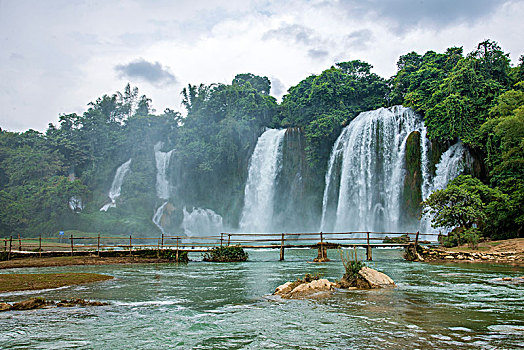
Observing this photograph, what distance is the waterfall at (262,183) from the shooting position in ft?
124

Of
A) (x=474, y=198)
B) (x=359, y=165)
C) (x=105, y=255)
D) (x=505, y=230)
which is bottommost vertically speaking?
(x=105, y=255)

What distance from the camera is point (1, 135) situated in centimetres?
5269

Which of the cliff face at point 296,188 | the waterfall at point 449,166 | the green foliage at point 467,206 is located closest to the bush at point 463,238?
the green foliage at point 467,206

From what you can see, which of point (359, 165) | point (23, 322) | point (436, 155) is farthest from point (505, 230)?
point (23, 322)

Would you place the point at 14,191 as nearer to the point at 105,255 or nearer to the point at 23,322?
the point at 105,255

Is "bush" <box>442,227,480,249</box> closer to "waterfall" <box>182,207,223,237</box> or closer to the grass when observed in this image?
the grass

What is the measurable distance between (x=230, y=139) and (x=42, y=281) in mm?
32044

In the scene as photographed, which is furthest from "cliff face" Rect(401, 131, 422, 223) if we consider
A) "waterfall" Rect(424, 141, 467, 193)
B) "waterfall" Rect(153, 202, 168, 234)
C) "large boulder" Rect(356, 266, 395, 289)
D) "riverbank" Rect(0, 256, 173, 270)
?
"waterfall" Rect(153, 202, 168, 234)

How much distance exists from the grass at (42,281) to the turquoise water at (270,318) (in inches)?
26.5

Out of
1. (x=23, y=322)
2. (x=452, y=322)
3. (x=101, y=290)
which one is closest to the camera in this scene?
(x=452, y=322)

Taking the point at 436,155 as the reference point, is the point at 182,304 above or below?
below

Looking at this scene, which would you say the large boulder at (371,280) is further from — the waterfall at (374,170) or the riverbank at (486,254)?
the waterfall at (374,170)

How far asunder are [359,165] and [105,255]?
19294 millimetres

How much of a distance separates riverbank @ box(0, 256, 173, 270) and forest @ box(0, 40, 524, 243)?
1472cm
